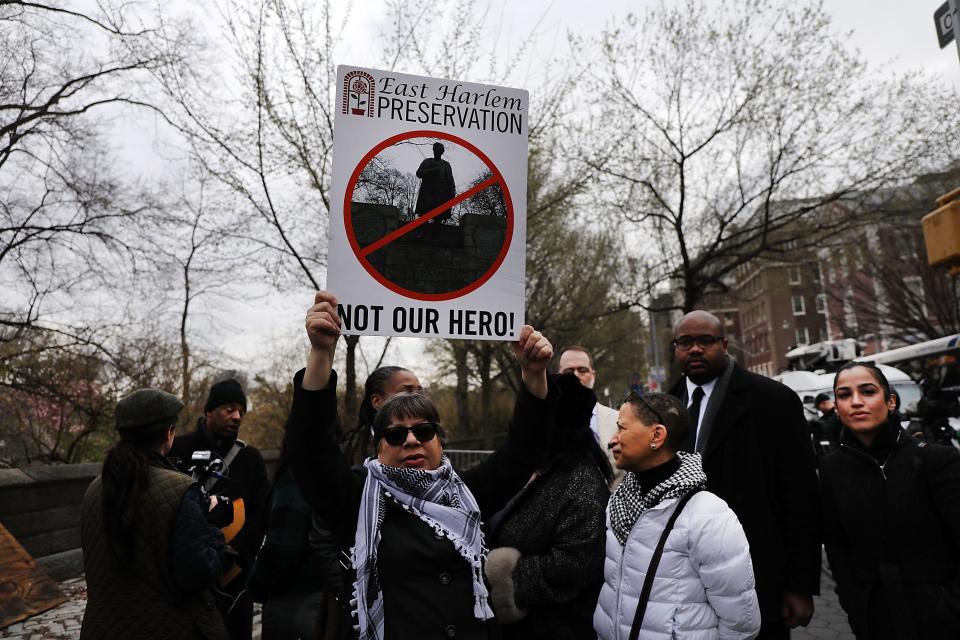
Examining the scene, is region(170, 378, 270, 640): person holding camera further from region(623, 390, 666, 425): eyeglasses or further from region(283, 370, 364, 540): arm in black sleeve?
region(623, 390, 666, 425): eyeglasses

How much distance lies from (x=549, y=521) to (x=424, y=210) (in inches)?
53.0

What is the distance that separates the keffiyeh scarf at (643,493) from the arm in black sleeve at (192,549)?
1.65m

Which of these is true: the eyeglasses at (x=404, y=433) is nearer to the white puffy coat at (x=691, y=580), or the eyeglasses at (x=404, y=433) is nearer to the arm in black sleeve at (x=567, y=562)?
the arm in black sleeve at (x=567, y=562)

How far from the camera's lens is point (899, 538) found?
314 centimetres

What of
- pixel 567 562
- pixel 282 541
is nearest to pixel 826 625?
pixel 567 562

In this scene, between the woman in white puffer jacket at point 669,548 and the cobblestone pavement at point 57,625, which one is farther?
the cobblestone pavement at point 57,625

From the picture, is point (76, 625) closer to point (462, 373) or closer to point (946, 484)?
point (946, 484)

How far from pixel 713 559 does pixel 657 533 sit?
8.8 inches

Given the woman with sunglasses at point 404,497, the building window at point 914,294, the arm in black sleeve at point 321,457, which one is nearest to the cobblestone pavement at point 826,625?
the woman with sunglasses at point 404,497

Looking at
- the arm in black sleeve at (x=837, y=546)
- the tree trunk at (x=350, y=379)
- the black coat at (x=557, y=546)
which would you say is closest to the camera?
the black coat at (x=557, y=546)

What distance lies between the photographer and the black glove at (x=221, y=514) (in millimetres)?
3133

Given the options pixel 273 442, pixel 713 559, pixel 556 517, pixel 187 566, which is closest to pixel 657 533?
pixel 713 559

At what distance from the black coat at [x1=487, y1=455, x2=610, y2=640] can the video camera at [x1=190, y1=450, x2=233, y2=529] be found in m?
1.23

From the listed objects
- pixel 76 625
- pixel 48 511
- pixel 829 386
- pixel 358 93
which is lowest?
pixel 76 625
